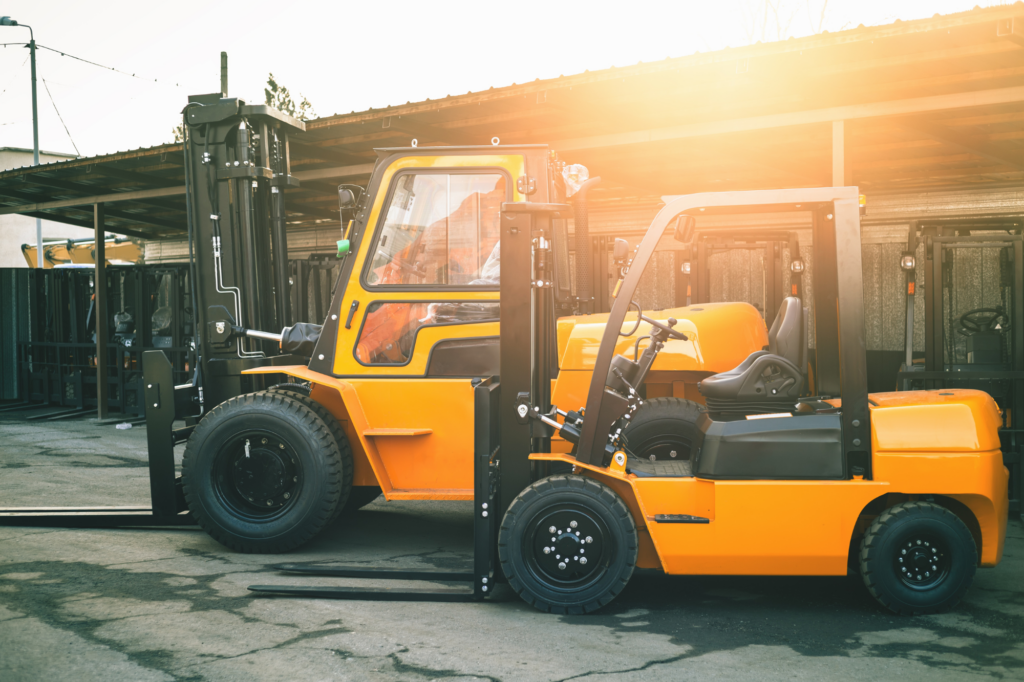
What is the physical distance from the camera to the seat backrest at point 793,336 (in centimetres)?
427

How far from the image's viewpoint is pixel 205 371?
5.46 m

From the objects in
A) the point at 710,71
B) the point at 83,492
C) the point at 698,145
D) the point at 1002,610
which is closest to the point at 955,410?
the point at 1002,610

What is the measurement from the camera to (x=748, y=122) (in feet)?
22.4

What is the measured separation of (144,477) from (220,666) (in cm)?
490

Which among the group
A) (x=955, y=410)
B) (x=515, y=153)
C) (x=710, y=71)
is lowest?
(x=955, y=410)

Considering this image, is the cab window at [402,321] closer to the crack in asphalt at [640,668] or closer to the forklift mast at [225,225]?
the forklift mast at [225,225]

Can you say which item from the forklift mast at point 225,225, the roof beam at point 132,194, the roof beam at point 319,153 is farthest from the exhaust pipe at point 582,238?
the roof beam at point 319,153

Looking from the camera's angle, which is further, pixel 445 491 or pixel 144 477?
pixel 144 477

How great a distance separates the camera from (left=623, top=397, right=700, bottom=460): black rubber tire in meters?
5.06

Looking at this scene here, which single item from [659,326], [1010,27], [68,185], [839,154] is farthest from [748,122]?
[68,185]

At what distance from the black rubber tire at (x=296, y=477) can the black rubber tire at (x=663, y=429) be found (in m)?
1.81

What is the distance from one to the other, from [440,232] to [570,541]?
193 centimetres

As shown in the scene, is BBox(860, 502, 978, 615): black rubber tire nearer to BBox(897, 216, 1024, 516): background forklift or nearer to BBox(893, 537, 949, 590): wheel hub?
BBox(893, 537, 949, 590): wheel hub

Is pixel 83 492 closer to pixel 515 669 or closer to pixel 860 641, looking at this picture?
pixel 515 669
